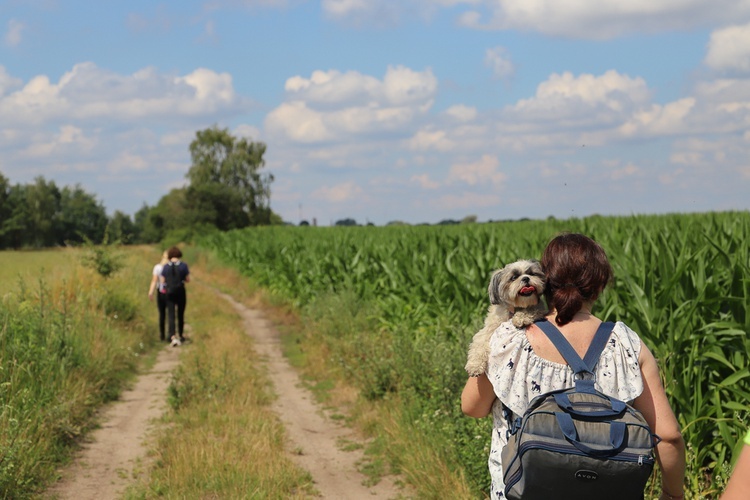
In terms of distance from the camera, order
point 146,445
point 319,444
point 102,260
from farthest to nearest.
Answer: point 102,260, point 319,444, point 146,445

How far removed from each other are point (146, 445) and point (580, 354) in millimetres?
6449

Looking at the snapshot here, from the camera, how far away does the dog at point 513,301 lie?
2812 mm

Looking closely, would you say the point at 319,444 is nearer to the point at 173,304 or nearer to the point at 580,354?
the point at 580,354

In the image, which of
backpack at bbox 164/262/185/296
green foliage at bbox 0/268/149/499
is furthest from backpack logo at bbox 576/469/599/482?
backpack at bbox 164/262/185/296

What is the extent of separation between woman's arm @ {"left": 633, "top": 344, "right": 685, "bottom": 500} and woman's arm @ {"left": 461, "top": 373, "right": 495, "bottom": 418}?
53cm

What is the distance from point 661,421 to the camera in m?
2.87

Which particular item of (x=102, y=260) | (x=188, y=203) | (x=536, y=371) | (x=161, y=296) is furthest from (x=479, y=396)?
(x=188, y=203)

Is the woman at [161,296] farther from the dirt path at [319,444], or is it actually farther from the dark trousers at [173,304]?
the dirt path at [319,444]

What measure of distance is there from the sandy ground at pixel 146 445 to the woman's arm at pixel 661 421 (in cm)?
407

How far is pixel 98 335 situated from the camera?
11.6 m

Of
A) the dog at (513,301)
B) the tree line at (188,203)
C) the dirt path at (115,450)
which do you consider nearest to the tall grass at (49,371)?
the dirt path at (115,450)

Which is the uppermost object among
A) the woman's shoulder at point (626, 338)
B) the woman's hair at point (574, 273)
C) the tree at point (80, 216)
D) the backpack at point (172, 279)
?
the tree at point (80, 216)

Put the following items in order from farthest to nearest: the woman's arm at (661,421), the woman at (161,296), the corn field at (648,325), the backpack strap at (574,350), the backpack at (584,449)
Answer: the woman at (161,296) < the corn field at (648,325) < the woman's arm at (661,421) < the backpack strap at (574,350) < the backpack at (584,449)

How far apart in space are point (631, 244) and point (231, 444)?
4.52m
